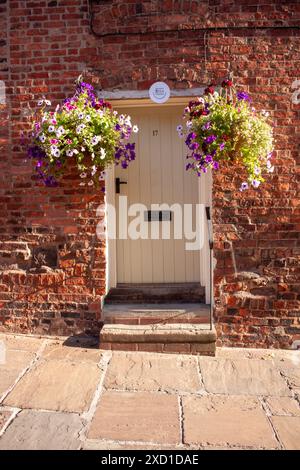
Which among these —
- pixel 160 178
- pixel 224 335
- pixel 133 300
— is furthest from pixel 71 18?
pixel 224 335

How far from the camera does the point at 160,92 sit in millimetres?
4371

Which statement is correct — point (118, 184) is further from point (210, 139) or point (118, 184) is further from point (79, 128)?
point (210, 139)

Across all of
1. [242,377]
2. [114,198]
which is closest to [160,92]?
[114,198]

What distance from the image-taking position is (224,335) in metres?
4.43

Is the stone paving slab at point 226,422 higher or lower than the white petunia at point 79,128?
lower

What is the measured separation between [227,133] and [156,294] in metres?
1.88

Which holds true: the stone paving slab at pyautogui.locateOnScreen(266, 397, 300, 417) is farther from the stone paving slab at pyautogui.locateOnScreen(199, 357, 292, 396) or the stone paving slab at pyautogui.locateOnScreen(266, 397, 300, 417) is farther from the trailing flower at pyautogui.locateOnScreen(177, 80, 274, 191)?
the trailing flower at pyautogui.locateOnScreen(177, 80, 274, 191)

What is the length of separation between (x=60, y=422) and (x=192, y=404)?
100 centimetres

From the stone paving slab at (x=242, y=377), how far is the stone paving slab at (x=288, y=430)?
1.27ft

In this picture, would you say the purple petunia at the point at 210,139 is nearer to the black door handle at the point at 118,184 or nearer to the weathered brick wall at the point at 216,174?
the weathered brick wall at the point at 216,174

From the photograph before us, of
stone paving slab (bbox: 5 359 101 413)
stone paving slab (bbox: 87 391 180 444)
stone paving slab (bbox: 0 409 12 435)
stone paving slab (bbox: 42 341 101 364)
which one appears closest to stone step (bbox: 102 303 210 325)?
stone paving slab (bbox: 42 341 101 364)

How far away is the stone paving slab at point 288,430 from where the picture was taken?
9.32 ft

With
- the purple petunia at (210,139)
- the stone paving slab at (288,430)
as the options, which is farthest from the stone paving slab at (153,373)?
the purple petunia at (210,139)

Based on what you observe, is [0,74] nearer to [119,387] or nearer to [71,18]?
[71,18]
